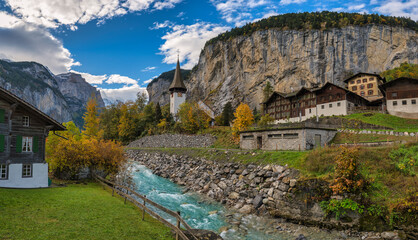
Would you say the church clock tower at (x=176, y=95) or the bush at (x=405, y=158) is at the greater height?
the church clock tower at (x=176, y=95)

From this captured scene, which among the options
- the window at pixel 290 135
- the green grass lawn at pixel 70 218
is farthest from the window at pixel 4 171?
the window at pixel 290 135

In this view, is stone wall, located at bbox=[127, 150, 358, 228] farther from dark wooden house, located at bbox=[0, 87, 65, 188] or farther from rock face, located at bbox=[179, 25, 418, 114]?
rock face, located at bbox=[179, 25, 418, 114]

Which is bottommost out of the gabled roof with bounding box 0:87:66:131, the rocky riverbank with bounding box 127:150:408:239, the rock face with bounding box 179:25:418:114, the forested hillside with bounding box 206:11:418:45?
the rocky riverbank with bounding box 127:150:408:239

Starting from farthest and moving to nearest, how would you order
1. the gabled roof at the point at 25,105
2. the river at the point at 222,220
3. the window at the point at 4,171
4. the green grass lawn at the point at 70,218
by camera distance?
the gabled roof at the point at 25,105, the window at the point at 4,171, the river at the point at 222,220, the green grass lawn at the point at 70,218

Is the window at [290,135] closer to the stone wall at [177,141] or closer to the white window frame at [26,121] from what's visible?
the stone wall at [177,141]

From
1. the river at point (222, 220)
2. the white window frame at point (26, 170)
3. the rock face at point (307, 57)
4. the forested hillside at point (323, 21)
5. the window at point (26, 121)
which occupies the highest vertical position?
the forested hillside at point (323, 21)

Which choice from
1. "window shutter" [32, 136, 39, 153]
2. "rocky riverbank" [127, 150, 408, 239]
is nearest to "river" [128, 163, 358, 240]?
"rocky riverbank" [127, 150, 408, 239]

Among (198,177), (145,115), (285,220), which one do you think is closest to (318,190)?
(285,220)

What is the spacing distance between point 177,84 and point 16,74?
191044mm

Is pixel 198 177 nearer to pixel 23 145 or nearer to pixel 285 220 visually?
pixel 285 220

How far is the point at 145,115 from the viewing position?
8181 centimetres

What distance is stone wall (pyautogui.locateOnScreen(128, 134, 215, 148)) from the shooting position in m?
54.8

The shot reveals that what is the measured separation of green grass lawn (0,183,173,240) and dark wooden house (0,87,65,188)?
10.8ft

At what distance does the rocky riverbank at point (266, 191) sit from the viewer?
631 inches
